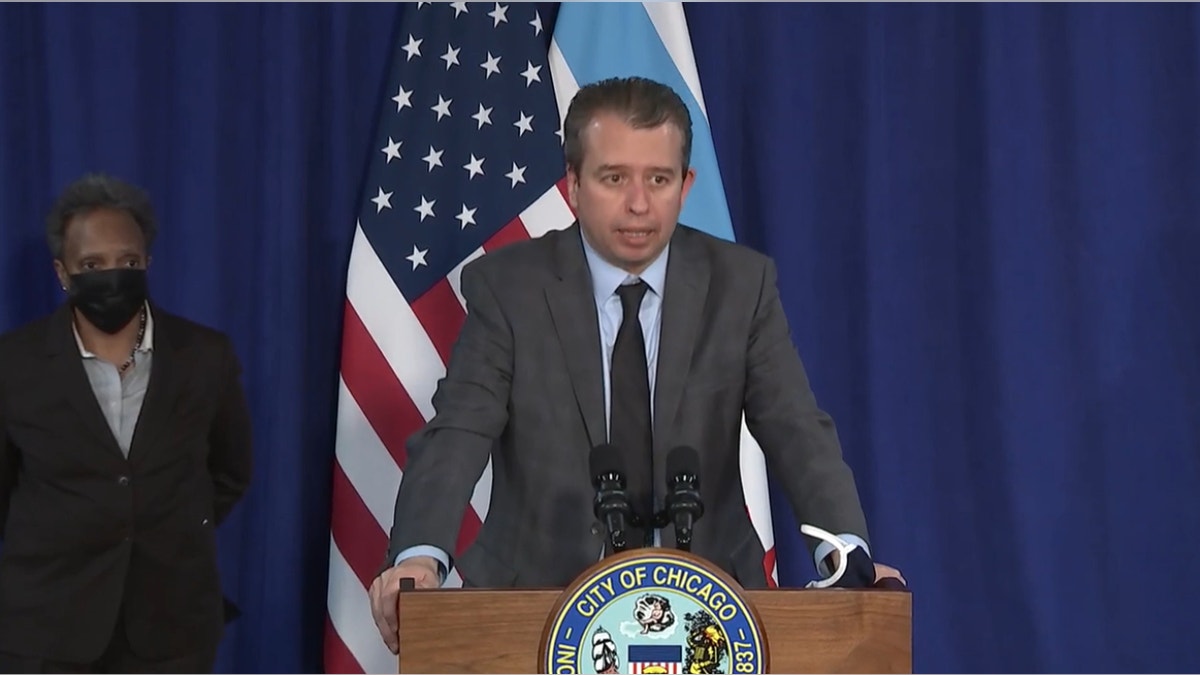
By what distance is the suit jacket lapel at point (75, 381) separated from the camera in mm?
3035

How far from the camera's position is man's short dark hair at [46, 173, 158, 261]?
124 inches

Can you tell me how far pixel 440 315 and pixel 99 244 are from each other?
0.84 metres

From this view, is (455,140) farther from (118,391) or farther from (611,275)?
(611,275)

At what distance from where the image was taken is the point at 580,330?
2.21 metres

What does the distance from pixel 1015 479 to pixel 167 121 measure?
2.41 m

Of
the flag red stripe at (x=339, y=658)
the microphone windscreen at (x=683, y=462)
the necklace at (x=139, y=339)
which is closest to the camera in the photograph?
the microphone windscreen at (x=683, y=462)

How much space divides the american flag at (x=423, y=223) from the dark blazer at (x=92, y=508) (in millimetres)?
417

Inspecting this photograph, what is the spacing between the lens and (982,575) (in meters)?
3.86

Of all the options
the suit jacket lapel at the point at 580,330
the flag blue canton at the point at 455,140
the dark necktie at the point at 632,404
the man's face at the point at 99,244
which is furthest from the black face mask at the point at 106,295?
the dark necktie at the point at 632,404

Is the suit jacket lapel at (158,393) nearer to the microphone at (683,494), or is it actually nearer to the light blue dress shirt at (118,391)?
the light blue dress shirt at (118,391)

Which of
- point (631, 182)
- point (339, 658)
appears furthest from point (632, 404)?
point (339, 658)

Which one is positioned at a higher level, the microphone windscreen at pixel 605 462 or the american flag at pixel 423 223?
the american flag at pixel 423 223

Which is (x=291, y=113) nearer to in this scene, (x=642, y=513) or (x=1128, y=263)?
(x=642, y=513)

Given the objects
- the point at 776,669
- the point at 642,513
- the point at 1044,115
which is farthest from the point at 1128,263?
the point at 776,669
